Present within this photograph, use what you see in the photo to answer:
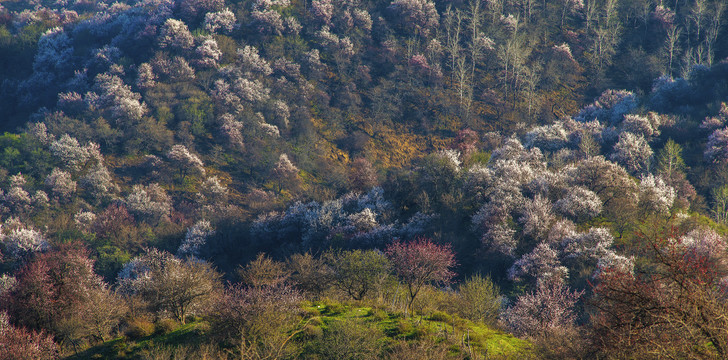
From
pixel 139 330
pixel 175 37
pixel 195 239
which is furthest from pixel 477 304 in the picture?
pixel 175 37

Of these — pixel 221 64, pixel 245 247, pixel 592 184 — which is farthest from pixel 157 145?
pixel 592 184

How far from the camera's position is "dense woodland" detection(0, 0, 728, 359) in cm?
2084

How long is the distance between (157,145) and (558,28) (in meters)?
64.6

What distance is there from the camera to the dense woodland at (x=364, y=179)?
20844mm

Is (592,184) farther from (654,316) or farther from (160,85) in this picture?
(160,85)

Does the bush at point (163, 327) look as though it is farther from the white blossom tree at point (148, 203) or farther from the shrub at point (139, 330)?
the white blossom tree at point (148, 203)

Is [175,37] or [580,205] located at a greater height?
[175,37]

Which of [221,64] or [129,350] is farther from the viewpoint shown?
[221,64]

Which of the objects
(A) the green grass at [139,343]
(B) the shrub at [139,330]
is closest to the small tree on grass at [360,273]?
(A) the green grass at [139,343]

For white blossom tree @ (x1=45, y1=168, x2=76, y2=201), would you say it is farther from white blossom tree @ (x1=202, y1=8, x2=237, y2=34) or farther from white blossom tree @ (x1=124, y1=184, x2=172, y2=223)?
white blossom tree @ (x1=202, y1=8, x2=237, y2=34)

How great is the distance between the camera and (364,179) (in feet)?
171

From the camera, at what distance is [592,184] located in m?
39.2

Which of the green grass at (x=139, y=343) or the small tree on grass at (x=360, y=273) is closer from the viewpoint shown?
the green grass at (x=139, y=343)

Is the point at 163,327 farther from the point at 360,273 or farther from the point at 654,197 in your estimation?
the point at 654,197
